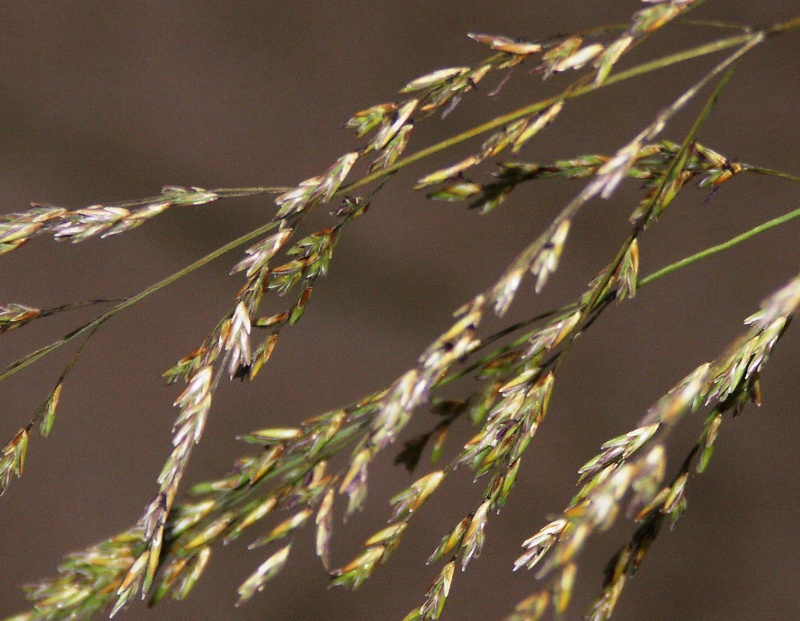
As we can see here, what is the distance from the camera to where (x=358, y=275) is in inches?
46.5

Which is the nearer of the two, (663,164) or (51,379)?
(663,164)

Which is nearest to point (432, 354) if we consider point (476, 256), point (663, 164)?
point (663, 164)

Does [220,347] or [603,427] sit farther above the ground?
[220,347]

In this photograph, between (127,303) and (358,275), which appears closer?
(127,303)

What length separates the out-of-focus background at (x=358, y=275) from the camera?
3.69ft

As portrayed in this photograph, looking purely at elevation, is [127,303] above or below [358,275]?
above

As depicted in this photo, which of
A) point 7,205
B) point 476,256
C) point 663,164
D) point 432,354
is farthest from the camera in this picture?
point 476,256

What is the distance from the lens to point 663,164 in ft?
1.39

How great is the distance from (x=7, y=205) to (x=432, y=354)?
102cm

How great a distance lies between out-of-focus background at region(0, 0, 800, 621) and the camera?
3.69 feet

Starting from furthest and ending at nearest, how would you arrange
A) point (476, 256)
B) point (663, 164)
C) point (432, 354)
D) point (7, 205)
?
1. point (476, 256)
2. point (7, 205)
3. point (663, 164)
4. point (432, 354)

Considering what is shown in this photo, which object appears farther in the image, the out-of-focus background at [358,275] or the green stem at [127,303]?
the out-of-focus background at [358,275]

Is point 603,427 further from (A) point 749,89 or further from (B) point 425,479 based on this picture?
(B) point 425,479

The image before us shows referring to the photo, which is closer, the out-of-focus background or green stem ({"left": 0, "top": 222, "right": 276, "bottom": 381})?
green stem ({"left": 0, "top": 222, "right": 276, "bottom": 381})
